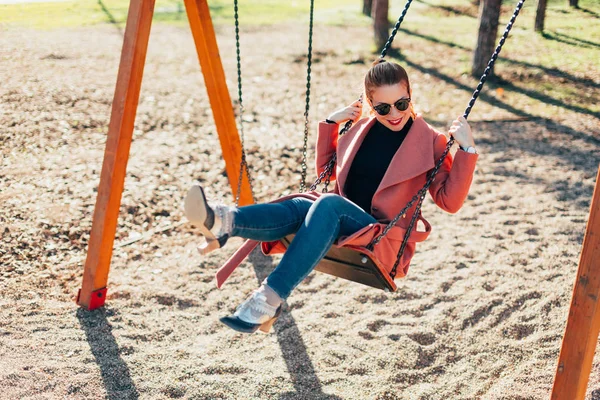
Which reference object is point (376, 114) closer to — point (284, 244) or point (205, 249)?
point (284, 244)

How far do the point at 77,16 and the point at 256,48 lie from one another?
11.2 feet

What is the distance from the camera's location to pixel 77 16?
41.1 ft

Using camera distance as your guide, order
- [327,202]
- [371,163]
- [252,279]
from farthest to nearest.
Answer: [252,279]
[371,163]
[327,202]

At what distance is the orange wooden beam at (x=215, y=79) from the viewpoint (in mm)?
4492

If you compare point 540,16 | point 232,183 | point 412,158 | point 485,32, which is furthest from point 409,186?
point 540,16

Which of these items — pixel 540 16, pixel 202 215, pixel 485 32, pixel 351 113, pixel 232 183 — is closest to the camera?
pixel 202 215

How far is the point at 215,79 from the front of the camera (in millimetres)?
4715

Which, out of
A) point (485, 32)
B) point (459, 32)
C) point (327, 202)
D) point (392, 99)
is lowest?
point (459, 32)

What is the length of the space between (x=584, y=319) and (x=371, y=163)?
1.15 metres

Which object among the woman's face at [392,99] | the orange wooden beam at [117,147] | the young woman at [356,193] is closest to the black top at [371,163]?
the young woman at [356,193]

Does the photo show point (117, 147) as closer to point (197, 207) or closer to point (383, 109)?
point (197, 207)

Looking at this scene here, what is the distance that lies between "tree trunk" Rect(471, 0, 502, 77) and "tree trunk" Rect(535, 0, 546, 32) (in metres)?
3.00

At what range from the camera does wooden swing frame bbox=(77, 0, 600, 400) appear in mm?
2834

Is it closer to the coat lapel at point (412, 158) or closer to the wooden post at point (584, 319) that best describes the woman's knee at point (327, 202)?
the coat lapel at point (412, 158)
